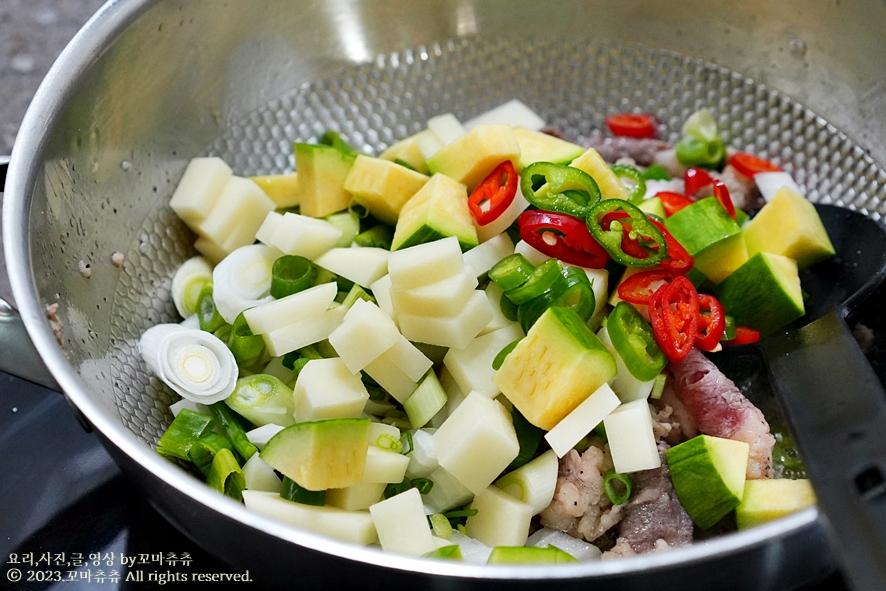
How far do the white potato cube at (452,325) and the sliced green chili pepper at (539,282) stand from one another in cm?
6

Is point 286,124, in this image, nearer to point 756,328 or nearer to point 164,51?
point 164,51

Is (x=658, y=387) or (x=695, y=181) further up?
(x=695, y=181)

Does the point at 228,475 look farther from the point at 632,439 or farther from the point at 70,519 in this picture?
the point at 632,439

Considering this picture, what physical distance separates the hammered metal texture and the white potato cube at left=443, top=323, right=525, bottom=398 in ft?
2.41

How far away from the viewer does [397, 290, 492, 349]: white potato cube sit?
138 centimetres

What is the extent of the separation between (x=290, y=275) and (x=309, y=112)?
0.56 metres

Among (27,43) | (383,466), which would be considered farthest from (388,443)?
(27,43)

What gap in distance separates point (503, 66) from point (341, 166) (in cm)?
59

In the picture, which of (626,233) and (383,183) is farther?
(383,183)

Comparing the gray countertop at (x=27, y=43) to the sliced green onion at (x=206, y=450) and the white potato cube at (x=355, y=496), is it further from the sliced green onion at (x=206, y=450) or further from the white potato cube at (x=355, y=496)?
the white potato cube at (x=355, y=496)

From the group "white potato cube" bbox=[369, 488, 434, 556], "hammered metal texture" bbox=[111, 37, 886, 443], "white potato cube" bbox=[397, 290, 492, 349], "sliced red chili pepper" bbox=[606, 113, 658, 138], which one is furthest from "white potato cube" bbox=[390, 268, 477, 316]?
"sliced red chili pepper" bbox=[606, 113, 658, 138]

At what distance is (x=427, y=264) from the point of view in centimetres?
137

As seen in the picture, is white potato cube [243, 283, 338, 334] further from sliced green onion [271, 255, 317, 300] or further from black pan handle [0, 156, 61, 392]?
black pan handle [0, 156, 61, 392]

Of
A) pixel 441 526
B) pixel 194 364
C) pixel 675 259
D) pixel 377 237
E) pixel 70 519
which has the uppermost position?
pixel 675 259
